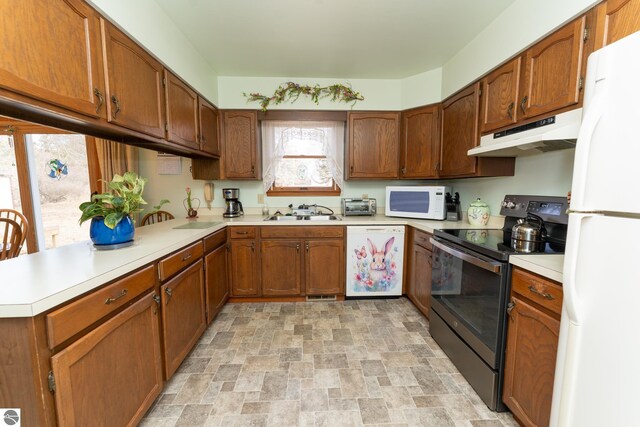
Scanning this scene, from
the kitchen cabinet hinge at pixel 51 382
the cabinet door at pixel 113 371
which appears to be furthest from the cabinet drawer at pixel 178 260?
the kitchen cabinet hinge at pixel 51 382

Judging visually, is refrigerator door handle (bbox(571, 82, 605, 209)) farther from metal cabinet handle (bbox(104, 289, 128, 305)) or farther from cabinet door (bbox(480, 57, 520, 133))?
metal cabinet handle (bbox(104, 289, 128, 305))

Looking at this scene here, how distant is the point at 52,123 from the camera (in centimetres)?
136

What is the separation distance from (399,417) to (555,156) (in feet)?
6.27

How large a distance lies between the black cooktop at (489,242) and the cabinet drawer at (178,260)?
185 centimetres

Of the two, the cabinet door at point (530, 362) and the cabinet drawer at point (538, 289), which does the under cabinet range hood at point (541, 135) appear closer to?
the cabinet drawer at point (538, 289)

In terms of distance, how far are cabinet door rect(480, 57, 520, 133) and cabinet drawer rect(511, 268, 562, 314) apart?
1097 millimetres

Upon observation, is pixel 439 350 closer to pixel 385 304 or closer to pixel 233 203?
pixel 385 304

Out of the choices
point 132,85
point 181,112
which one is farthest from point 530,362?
point 181,112

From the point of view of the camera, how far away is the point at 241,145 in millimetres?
2918

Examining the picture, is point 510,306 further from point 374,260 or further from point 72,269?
point 72,269

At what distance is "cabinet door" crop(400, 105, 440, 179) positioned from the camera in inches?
107

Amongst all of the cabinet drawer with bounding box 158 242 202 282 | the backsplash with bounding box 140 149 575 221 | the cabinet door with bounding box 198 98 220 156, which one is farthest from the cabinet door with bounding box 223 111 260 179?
the cabinet drawer with bounding box 158 242 202 282

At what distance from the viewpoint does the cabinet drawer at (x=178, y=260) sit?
4.80 ft

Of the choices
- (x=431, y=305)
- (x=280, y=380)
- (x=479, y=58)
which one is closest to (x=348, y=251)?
(x=431, y=305)
